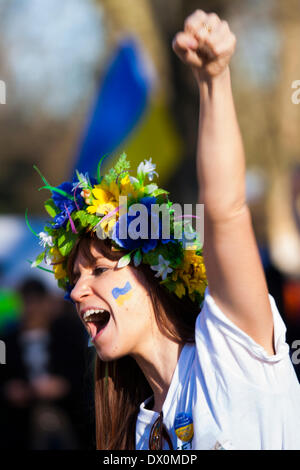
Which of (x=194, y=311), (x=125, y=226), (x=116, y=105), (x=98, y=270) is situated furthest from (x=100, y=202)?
(x=116, y=105)

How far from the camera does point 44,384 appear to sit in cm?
610

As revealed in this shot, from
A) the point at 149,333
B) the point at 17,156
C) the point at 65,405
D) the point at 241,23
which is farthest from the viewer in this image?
the point at 17,156

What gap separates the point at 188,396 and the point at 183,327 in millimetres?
321

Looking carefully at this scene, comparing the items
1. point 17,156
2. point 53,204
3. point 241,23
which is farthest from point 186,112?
point 17,156

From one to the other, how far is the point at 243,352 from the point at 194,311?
0.53m

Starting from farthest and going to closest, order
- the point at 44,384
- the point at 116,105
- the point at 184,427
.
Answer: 1. the point at 116,105
2. the point at 44,384
3. the point at 184,427

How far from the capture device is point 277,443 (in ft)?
6.81

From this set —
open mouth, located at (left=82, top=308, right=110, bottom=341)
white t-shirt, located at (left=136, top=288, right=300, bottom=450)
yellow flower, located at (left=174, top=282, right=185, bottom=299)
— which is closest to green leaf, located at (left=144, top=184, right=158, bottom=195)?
yellow flower, located at (left=174, top=282, right=185, bottom=299)

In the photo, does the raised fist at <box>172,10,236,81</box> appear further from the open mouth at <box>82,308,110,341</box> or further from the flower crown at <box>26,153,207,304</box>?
the open mouth at <box>82,308,110,341</box>

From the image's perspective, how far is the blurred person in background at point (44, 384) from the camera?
239 inches

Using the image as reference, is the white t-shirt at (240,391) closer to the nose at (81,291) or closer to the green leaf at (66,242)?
the nose at (81,291)

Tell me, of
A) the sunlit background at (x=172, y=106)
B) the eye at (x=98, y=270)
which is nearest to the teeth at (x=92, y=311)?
the eye at (x=98, y=270)

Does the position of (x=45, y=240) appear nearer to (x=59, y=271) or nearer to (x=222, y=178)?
(x=59, y=271)

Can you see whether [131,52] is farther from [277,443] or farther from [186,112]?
[277,443]
